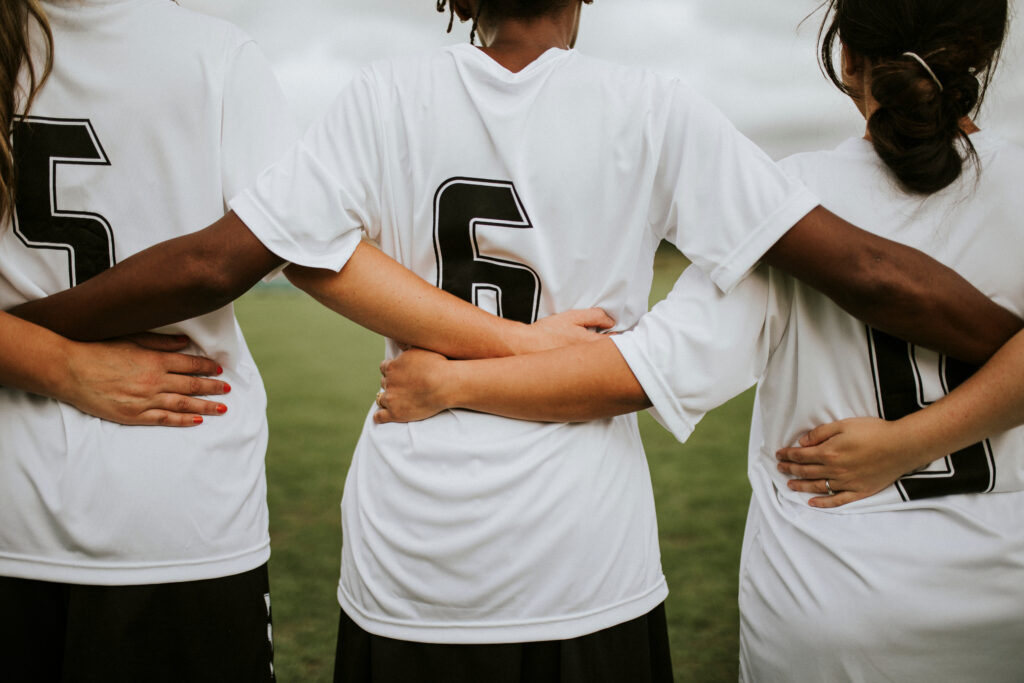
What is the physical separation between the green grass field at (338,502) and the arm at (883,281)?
16.7 inches

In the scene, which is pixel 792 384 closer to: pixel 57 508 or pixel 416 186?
pixel 416 186

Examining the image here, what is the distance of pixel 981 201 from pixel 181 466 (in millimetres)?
1199

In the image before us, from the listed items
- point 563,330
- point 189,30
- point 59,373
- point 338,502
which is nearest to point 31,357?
point 59,373

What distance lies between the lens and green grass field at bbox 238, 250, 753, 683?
282cm

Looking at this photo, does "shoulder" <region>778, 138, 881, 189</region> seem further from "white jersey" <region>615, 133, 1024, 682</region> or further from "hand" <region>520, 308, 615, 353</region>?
"hand" <region>520, 308, 615, 353</region>

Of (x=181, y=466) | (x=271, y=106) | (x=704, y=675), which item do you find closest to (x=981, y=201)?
(x=271, y=106)

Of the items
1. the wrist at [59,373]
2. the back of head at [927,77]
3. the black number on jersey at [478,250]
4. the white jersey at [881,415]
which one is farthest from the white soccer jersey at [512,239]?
the wrist at [59,373]

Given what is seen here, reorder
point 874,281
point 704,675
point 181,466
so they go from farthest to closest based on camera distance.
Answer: point 704,675 → point 181,466 → point 874,281

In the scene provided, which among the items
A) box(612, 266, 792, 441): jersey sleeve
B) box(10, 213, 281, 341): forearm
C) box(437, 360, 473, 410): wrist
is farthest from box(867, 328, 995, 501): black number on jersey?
box(10, 213, 281, 341): forearm

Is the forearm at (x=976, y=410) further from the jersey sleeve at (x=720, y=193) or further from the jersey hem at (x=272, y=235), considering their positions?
the jersey hem at (x=272, y=235)

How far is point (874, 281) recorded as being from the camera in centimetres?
113

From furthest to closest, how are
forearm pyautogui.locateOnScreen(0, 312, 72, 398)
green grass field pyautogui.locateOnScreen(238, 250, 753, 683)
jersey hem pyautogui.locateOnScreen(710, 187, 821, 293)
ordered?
green grass field pyautogui.locateOnScreen(238, 250, 753, 683) < forearm pyautogui.locateOnScreen(0, 312, 72, 398) < jersey hem pyautogui.locateOnScreen(710, 187, 821, 293)

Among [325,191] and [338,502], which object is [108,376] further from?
[338,502]

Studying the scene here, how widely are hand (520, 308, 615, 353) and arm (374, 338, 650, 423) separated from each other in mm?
15
